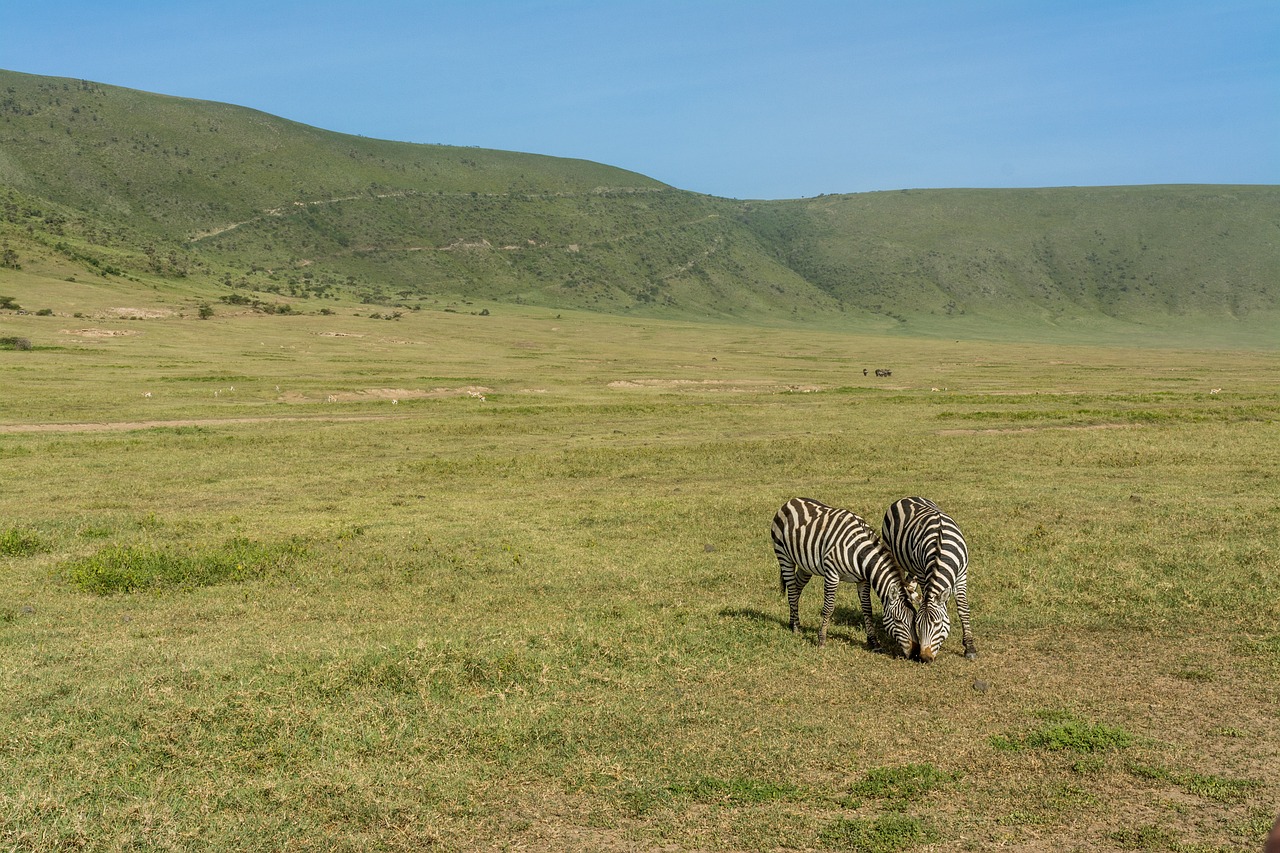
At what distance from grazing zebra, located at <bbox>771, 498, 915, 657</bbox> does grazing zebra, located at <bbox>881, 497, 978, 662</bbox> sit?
242 millimetres

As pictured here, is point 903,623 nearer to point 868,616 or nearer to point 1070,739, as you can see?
point 868,616

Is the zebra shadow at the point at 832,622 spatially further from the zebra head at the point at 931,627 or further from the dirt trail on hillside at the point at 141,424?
the dirt trail on hillside at the point at 141,424

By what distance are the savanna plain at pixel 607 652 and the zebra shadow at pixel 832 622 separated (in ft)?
0.49

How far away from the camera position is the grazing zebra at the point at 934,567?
497 inches

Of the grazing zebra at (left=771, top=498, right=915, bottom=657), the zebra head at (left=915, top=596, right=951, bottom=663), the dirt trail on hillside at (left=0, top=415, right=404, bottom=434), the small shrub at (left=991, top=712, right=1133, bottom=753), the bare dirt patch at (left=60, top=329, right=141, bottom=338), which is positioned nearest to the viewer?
the small shrub at (left=991, top=712, right=1133, bottom=753)

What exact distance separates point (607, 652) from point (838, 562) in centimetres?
347

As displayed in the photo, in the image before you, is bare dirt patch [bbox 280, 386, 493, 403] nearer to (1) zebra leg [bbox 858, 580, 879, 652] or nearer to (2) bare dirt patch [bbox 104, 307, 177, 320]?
(1) zebra leg [bbox 858, 580, 879, 652]

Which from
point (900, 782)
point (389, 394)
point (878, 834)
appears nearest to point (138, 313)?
point (389, 394)

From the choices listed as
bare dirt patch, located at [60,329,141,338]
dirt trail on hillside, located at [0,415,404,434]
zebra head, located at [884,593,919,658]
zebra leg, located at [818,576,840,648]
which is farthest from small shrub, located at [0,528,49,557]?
bare dirt patch, located at [60,329,141,338]

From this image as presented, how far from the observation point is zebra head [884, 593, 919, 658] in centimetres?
1271

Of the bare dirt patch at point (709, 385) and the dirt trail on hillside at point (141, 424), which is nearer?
the dirt trail on hillside at point (141, 424)

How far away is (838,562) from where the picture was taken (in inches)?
535

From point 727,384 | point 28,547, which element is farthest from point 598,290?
point 28,547

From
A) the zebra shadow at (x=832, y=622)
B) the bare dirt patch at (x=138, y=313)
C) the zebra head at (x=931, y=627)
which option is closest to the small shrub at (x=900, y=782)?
the zebra head at (x=931, y=627)
